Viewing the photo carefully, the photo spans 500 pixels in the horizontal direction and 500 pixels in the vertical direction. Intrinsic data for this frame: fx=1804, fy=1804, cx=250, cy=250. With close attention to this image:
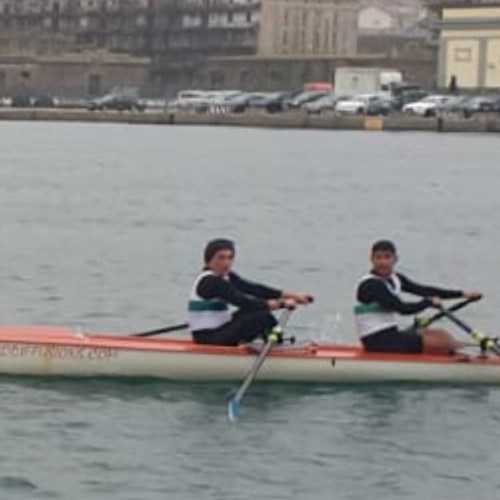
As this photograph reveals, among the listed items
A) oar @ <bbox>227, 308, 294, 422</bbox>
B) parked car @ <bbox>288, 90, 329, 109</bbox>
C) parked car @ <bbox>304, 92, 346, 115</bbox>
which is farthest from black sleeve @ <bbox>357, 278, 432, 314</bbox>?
parked car @ <bbox>288, 90, 329, 109</bbox>

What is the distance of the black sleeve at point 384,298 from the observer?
20109 mm

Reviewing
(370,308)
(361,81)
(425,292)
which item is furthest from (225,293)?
(361,81)

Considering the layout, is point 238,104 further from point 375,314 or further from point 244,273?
point 375,314

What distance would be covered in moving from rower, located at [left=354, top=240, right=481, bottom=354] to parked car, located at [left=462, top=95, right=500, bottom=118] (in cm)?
7913

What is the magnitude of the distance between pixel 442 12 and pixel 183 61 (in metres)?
42.5

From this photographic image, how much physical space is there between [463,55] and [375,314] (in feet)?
314

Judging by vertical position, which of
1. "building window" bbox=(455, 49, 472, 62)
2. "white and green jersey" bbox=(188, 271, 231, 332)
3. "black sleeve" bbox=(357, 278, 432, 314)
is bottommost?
"white and green jersey" bbox=(188, 271, 231, 332)

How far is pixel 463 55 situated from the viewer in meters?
114

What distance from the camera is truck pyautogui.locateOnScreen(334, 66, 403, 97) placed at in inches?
4734

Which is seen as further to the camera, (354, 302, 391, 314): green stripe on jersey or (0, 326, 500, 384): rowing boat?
(354, 302, 391, 314): green stripe on jersey

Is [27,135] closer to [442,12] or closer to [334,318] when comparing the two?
[442,12]

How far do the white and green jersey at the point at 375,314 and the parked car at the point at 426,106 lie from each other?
80.5m

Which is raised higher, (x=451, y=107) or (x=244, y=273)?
(x=451, y=107)

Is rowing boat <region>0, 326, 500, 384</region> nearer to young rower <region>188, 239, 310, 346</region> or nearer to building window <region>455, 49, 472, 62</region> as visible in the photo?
young rower <region>188, 239, 310, 346</region>
